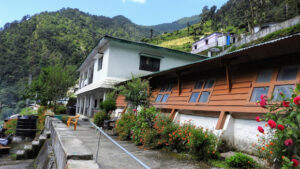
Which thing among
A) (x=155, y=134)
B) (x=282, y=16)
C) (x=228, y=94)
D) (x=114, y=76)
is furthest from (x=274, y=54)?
(x=282, y=16)

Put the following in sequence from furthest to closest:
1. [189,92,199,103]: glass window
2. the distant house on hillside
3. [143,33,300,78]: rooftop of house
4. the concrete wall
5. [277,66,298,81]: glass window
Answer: the distant house on hillside → [189,92,199,103]: glass window → the concrete wall → [277,66,298,81]: glass window → [143,33,300,78]: rooftop of house

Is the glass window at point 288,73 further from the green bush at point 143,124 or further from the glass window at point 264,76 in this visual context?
the green bush at point 143,124

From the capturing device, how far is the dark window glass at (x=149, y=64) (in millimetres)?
17141

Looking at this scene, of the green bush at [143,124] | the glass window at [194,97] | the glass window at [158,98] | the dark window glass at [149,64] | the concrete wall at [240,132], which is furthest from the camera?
the dark window glass at [149,64]

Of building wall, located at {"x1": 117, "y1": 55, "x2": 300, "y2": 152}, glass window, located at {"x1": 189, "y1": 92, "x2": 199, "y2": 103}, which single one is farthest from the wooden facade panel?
glass window, located at {"x1": 189, "y1": 92, "x2": 199, "y2": 103}

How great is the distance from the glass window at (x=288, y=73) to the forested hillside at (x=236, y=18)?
3979 centimetres

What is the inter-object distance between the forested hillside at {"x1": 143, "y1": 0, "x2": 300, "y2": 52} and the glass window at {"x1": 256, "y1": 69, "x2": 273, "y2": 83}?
39433 mm

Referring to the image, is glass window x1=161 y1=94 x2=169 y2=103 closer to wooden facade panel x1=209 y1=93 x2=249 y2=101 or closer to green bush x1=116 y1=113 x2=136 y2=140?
green bush x1=116 y1=113 x2=136 y2=140

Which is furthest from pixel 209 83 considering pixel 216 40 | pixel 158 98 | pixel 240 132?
pixel 216 40

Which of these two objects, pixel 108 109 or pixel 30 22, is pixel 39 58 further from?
pixel 108 109

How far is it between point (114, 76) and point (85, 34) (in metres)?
86.2

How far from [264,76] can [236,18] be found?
85134mm

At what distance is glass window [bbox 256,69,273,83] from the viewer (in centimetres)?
582

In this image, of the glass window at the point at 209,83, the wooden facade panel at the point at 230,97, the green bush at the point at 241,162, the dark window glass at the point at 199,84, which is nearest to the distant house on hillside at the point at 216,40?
the dark window glass at the point at 199,84
